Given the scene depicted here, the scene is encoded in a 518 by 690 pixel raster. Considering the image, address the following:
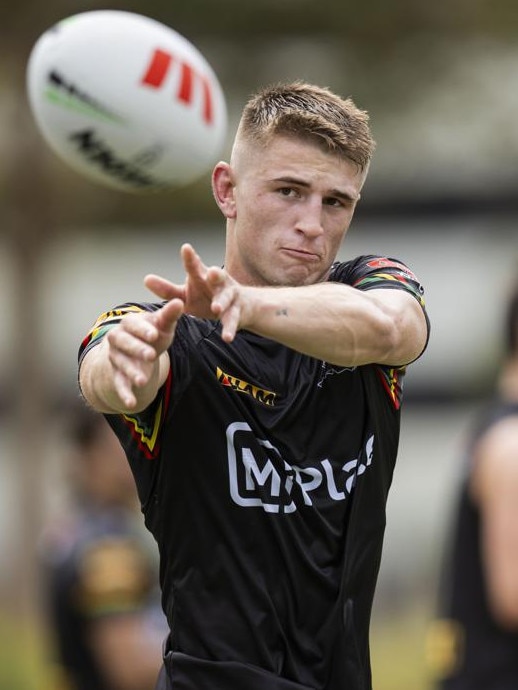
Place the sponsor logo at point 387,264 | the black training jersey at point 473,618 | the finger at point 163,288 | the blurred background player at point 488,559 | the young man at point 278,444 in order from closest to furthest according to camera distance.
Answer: the finger at point 163,288 → the young man at point 278,444 → the sponsor logo at point 387,264 → the blurred background player at point 488,559 → the black training jersey at point 473,618

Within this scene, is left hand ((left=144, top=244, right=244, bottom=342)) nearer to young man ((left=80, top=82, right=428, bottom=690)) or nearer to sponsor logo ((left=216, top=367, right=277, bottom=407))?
young man ((left=80, top=82, right=428, bottom=690))

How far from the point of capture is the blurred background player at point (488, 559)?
231 inches

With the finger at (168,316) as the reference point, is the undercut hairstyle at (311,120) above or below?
above

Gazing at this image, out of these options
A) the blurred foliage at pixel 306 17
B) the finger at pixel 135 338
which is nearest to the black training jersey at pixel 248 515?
the finger at pixel 135 338

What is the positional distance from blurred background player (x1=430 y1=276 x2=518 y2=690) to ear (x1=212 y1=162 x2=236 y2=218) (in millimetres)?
2105

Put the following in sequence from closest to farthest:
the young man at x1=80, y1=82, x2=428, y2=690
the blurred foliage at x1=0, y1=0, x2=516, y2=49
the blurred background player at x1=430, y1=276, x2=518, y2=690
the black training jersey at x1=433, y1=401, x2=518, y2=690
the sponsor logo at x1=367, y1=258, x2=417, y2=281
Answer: the young man at x1=80, y1=82, x2=428, y2=690
the sponsor logo at x1=367, y1=258, x2=417, y2=281
the blurred background player at x1=430, y1=276, x2=518, y2=690
the black training jersey at x1=433, y1=401, x2=518, y2=690
the blurred foliage at x1=0, y1=0, x2=516, y2=49

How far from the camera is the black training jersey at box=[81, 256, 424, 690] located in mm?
3953

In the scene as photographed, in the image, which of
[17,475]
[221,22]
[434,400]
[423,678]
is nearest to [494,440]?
[423,678]

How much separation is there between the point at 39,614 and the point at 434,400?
5.58 m

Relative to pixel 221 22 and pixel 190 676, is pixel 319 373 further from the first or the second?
pixel 221 22

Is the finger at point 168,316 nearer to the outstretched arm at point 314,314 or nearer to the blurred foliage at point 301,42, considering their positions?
the outstretched arm at point 314,314

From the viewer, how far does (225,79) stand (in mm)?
12664

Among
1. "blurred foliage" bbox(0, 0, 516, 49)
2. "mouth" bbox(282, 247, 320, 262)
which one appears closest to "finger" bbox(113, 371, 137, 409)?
"mouth" bbox(282, 247, 320, 262)

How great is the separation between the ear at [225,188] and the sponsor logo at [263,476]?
0.66m
